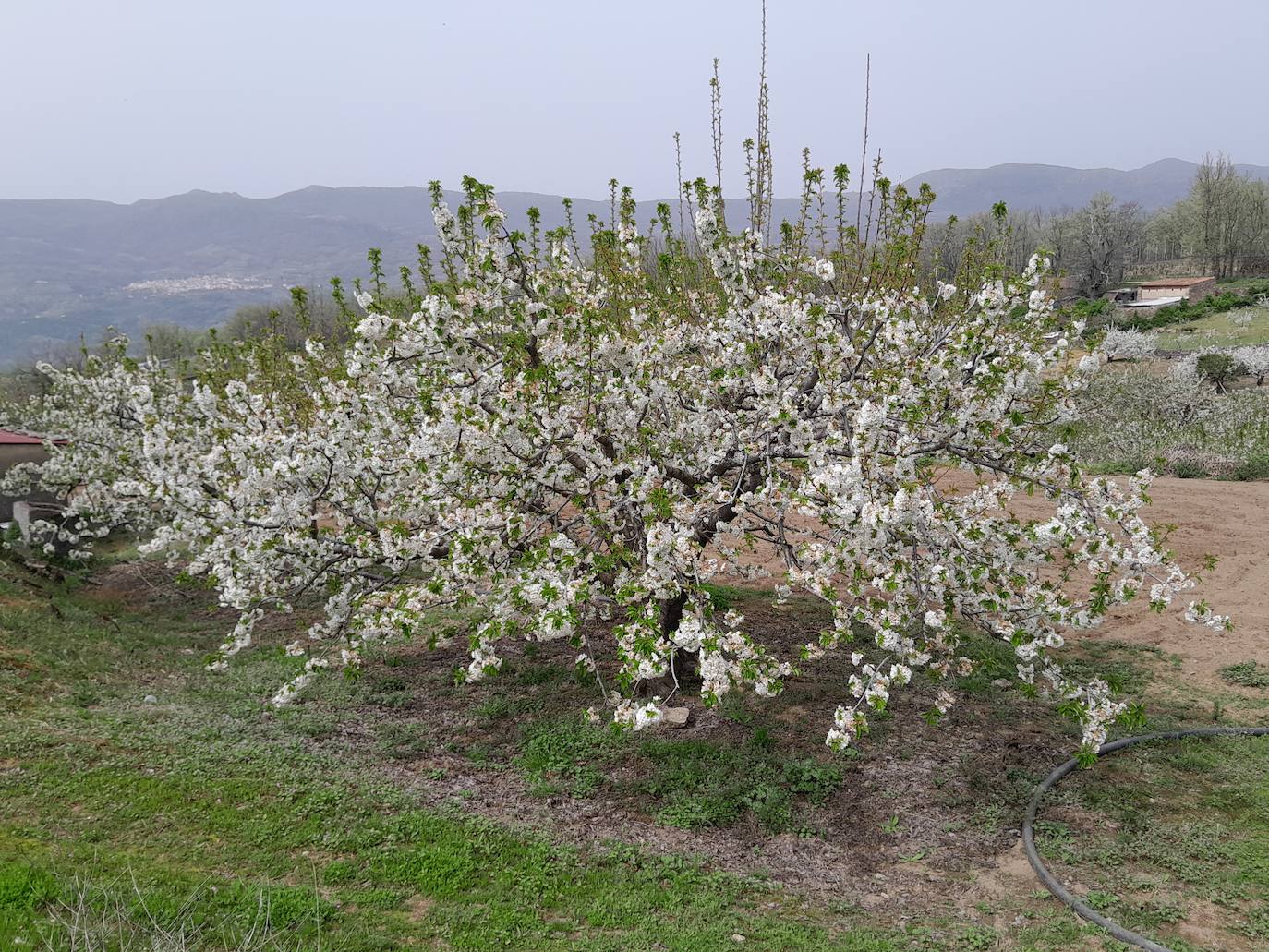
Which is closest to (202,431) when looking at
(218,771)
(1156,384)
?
(218,771)

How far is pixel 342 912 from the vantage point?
4211mm

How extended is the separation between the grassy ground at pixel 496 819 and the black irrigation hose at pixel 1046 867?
4.7 inches

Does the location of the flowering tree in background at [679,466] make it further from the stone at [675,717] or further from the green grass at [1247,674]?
the green grass at [1247,674]

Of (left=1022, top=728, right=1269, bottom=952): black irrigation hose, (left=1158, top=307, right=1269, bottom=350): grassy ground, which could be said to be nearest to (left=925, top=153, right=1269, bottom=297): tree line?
(left=1158, top=307, right=1269, bottom=350): grassy ground

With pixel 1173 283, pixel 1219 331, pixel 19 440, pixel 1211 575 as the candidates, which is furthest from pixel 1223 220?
pixel 19 440

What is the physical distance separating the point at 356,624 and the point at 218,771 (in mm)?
1395

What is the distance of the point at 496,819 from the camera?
5.58m

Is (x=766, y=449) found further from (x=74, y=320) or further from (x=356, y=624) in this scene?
(x=74, y=320)

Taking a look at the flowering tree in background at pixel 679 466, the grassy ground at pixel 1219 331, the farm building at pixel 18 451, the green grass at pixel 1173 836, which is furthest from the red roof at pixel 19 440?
the grassy ground at pixel 1219 331

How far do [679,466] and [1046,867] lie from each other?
3.83 meters

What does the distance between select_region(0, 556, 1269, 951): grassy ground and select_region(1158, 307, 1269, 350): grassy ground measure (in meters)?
29.0

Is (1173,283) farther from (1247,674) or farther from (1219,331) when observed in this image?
(1247,674)

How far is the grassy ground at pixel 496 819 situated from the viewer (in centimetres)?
420

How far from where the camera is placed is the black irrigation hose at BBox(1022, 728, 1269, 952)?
14.3 feet
